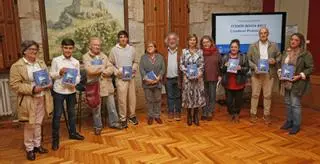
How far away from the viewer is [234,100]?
414 centimetres

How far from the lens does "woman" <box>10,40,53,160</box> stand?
2.82 meters

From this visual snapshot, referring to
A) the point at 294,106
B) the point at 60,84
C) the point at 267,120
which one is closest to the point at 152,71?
the point at 60,84

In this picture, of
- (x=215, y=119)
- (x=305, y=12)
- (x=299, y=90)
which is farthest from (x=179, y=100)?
(x=305, y=12)

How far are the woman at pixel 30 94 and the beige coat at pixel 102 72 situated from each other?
0.61m

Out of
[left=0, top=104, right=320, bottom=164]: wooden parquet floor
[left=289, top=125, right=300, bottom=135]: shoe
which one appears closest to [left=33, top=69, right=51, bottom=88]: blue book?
[left=0, top=104, right=320, bottom=164]: wooden parquet floor

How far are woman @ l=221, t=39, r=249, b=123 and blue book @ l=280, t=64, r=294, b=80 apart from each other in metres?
0.51

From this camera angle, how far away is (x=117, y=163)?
288 cm

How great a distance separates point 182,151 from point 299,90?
5.11ft

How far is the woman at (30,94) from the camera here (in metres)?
2.82

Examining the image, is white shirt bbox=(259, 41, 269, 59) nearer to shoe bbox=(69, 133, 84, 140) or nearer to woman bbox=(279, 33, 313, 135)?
woman bbox=(279, 33, 313, 135)

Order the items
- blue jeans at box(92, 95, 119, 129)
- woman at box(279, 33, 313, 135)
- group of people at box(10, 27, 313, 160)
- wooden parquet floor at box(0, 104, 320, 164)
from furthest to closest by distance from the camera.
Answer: blue jeans at box(92, 95, 119, 129), woman at box(279, 33, 313, 135), group of people at box(10, 27, 313, 160), wooden parquet floor at box(0, 104, 320, 164)

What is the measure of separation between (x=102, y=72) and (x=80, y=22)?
3.53 ft

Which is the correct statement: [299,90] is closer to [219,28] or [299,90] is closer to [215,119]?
[215,119]

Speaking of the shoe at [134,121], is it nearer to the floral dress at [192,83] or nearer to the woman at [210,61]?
the floral dress at [192,83]
